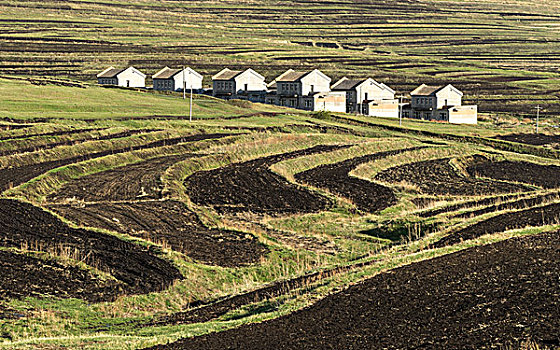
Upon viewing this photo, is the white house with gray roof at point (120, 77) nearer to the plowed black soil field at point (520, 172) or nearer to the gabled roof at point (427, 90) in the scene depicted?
the gabled roof at point (427, 90)

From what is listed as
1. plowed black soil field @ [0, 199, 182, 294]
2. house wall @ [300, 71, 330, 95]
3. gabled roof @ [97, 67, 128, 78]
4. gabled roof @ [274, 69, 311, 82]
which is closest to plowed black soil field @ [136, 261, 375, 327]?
plowed black soil field @ [0, 199, 182, 294]

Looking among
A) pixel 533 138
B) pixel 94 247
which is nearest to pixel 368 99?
pixel 533 138

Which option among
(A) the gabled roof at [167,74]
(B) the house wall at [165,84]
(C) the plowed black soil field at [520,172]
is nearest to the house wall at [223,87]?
(B) the house wall at [165,84]

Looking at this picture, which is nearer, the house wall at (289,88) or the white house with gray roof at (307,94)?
the white house with gray roof at (307,94)

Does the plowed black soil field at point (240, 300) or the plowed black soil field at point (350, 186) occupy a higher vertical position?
the plowed black soil field at point (350, 186)

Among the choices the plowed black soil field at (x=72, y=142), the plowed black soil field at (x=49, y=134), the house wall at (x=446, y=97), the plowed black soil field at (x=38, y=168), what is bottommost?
the plowed black soil field at (x=38, y=168)

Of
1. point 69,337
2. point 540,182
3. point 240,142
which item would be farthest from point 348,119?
point 69,337

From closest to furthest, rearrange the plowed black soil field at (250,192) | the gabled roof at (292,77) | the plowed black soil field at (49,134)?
the plowed black soil field at (250,192), the plowed black soil field at (49,134), the gabled roof at (292,77)

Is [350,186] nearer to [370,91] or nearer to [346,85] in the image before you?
[370,91]
